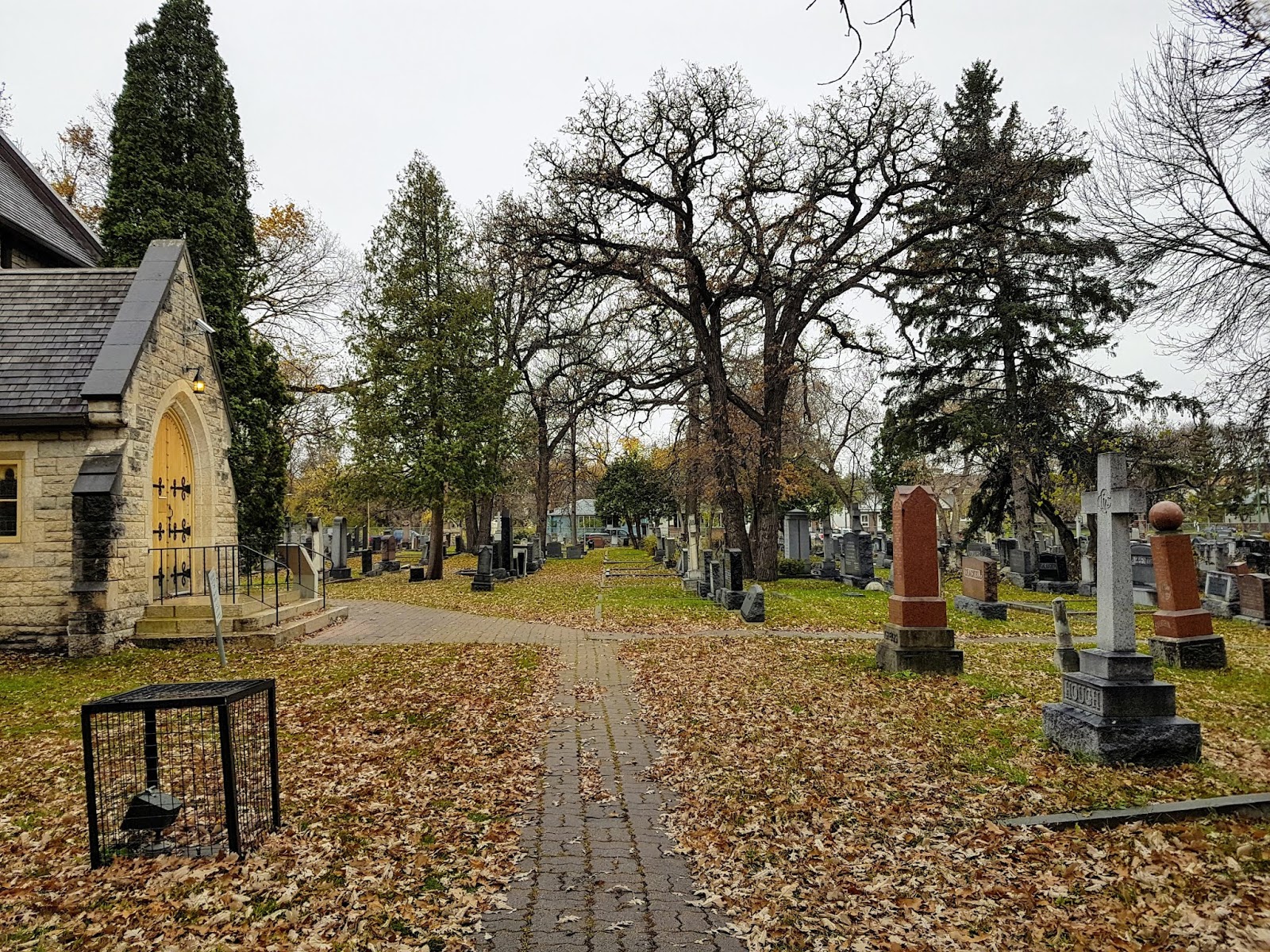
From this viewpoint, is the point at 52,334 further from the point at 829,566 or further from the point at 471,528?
the point at 471,528

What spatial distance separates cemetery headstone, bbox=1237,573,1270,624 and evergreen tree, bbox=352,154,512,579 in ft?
68.7

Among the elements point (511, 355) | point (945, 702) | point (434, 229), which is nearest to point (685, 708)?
point (945, 702)

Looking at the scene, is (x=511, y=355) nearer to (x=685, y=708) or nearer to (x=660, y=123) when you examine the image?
(x=660, y=123)

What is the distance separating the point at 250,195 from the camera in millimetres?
18938

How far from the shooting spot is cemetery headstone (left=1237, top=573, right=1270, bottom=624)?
13.5 metres

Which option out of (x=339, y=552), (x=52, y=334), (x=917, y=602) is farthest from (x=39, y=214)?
(x=917, y=602)

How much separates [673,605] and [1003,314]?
44.6 feet

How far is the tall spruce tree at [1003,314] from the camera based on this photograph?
18875 mm

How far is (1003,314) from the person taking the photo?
21531 millimetres

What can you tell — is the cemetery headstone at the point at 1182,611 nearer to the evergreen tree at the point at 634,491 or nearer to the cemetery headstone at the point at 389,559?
the cemetery headstone at the point at 389,559

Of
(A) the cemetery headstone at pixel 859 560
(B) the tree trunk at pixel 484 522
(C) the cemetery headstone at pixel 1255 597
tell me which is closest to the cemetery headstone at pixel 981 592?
(C) the cemetery headstone at pixel 1255 597

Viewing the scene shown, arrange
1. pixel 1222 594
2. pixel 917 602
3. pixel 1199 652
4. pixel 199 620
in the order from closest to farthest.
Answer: pixel 917 602 < pixel 1199 652 < pixel 199 620 < pixel 1222 594

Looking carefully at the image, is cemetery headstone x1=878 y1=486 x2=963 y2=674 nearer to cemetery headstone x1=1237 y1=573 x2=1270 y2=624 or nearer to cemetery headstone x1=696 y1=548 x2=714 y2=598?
cemetery headstone x1=1237 y1=573 x2=1270 y2=624

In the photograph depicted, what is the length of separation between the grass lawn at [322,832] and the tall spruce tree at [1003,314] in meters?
17.4
